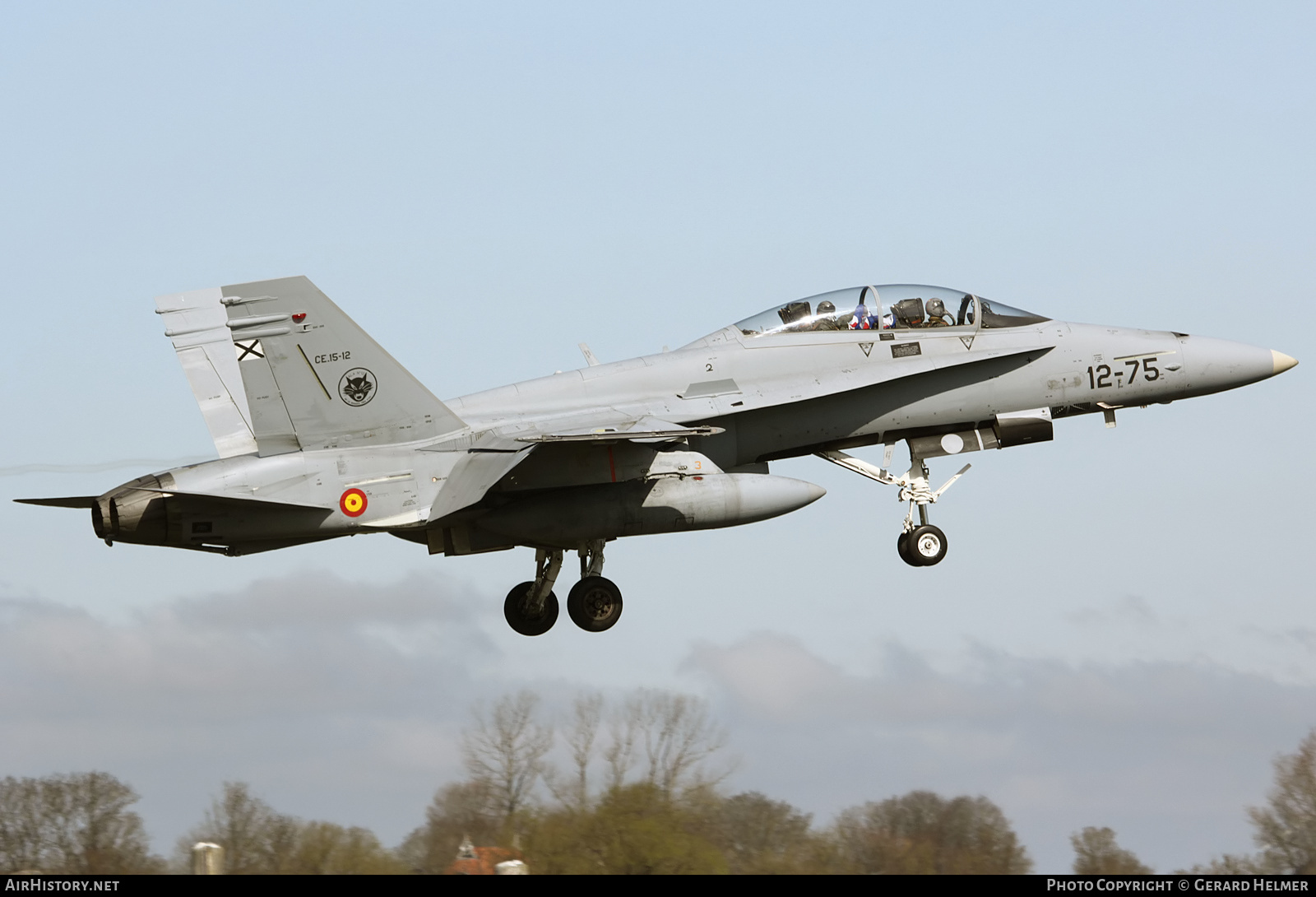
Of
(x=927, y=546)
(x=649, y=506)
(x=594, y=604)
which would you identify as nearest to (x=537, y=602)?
(x=594, y=604)

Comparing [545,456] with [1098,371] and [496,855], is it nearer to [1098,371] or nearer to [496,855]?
[496,855]

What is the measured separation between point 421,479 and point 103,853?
16.0ft

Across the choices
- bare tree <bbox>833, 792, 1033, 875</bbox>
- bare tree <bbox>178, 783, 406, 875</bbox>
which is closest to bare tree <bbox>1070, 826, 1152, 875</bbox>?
bare tree <bbox>833, 792, 1033, 875</bbox>

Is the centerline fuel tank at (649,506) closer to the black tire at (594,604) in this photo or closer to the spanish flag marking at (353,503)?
the black tire at (594,604)

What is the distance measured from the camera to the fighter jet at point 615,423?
17.2 metres

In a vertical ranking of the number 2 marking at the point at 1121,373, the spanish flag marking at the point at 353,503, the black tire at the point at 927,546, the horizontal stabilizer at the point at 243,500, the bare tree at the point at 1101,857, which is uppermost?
the number 2 marking at the point at 1121,373

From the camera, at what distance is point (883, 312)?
63.3 ft

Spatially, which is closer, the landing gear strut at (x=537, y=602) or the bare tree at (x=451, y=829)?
the bare tree at (x=451, y=829)

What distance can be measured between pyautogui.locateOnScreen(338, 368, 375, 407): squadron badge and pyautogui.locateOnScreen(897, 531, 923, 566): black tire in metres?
6.62

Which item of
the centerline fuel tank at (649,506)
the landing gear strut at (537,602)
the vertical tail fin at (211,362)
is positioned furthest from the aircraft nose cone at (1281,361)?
the vertical tail fin at (211,362)

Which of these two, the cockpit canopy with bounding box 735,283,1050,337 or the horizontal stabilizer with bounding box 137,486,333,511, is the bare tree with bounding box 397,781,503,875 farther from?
the cockpit canopy with bounding box 735,283,1050,337

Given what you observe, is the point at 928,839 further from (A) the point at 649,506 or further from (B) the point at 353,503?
(B) the point at 353,503

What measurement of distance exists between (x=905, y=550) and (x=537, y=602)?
454cm
